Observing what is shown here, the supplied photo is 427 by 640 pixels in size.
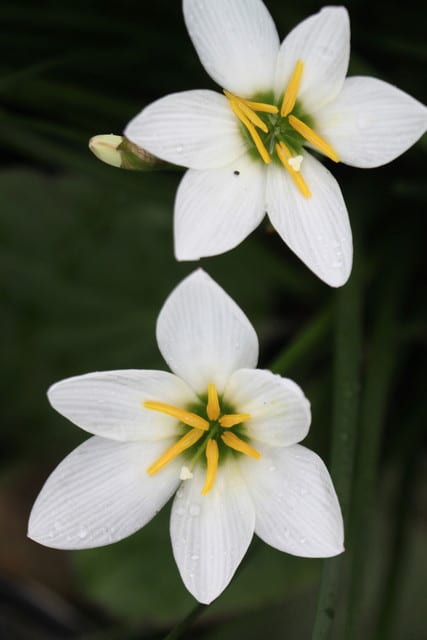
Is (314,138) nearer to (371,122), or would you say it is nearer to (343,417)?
(371,122)

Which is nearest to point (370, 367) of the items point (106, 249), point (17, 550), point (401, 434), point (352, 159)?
point (401, 434)

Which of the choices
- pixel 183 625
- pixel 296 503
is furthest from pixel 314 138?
pixel 183 625

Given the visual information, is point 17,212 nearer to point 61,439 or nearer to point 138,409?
point 61,439

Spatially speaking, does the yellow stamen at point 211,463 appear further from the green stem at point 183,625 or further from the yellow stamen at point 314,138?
the yellow stamen at point 314,138

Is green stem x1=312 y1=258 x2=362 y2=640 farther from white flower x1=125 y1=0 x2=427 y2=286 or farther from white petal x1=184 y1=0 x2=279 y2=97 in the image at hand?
white petal x1=184 y1=0 x2=279 y2=97

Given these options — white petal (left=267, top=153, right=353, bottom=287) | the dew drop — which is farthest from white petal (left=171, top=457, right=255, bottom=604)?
white petal (left=267, top=153, right=353, bottom=287)

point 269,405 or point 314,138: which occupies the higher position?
point 314,138

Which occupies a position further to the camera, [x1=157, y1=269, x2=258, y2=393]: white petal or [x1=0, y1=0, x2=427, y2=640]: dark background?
[x1=0, y1=0, x2=427, y2=640]: dark background
